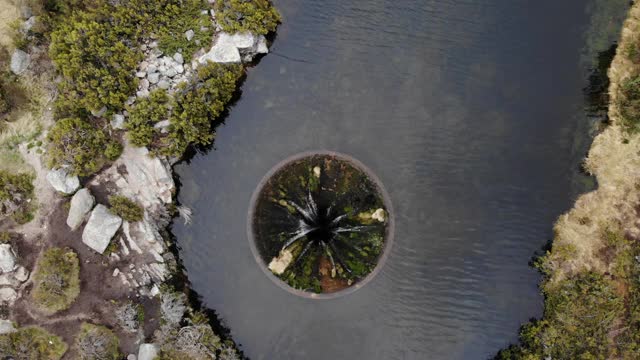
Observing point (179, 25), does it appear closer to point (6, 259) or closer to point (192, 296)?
point (192, 296)

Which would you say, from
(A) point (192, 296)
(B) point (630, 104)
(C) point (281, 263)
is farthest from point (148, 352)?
(B) point (630, 104)

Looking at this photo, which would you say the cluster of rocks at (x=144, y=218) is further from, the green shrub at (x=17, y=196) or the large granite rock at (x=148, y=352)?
the green shrub at (x=17, y=196)

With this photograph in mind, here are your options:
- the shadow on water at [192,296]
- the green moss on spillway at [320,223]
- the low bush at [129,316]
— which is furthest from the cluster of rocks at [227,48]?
the low bush at [129,316]

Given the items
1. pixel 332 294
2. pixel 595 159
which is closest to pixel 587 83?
pixel 595 159

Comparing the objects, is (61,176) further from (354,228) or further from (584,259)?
(584,259)

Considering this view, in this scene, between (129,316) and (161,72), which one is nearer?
(129,316)
